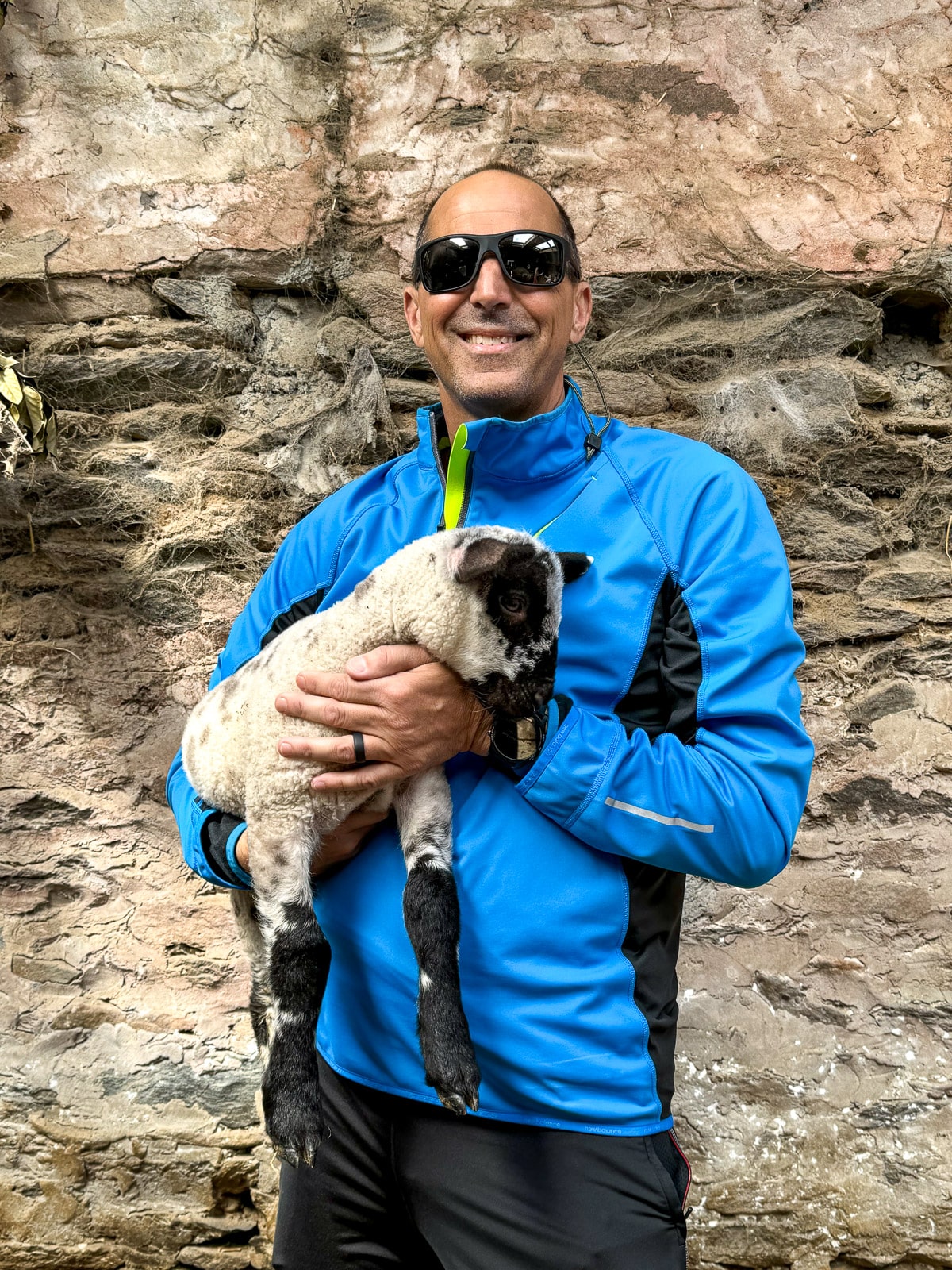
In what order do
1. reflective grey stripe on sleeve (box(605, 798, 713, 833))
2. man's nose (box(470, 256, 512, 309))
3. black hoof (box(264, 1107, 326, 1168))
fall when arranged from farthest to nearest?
man's nose (box(470, 256, 512, 309)) → black hoof (box(264, 1107, 326, 1168)) → reflective grey stripe on sleeve (box(605, 798, 713, 833))

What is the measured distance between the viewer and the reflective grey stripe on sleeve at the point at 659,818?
67.7 inches

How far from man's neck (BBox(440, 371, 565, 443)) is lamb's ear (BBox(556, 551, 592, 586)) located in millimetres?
388

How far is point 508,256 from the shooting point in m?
2.09

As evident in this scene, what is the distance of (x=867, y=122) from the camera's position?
3256 millimetres

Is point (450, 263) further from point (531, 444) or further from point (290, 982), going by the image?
point (290, 982)

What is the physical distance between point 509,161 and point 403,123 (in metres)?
0.44

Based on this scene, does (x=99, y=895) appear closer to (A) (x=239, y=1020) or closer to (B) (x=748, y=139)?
(A) (x=239, y=1020)

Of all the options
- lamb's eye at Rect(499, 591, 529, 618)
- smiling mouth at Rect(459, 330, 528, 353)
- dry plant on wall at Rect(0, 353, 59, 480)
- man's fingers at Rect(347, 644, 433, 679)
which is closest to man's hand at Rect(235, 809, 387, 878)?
man's fingers at Rect(347, 644, 433, 679)

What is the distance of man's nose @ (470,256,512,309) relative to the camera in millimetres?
2072

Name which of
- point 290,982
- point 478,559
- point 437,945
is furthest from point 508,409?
point 290,982

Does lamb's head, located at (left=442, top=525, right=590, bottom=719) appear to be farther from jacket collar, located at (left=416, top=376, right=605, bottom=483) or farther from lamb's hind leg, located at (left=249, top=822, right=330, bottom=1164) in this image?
lamb's hind leg, located at (left=249, top=822, right=330, bottom=1164)

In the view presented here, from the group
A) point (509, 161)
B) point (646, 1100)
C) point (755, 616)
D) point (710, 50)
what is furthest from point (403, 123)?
point (646, 1100)

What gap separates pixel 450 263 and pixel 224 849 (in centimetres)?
147

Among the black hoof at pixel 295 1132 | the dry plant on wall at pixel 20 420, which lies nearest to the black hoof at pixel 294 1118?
the black hoof at pixel 295 1132
